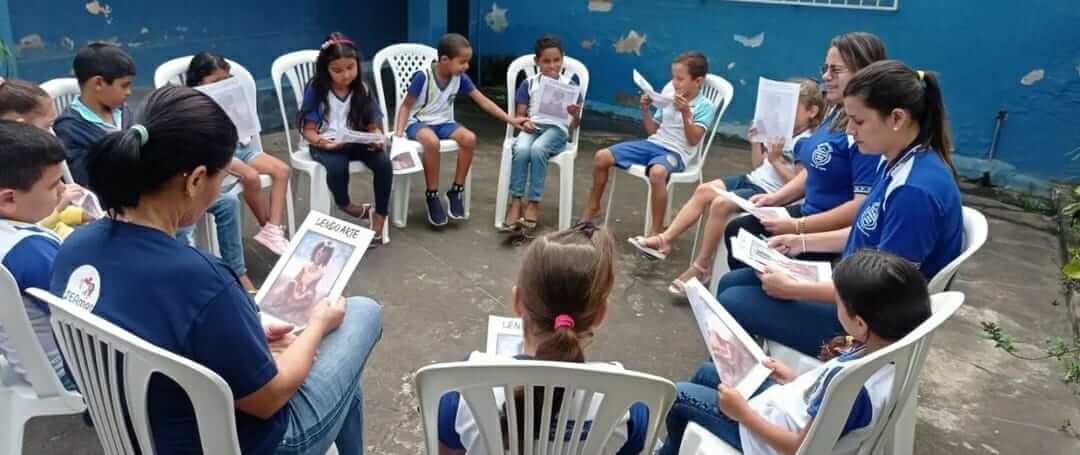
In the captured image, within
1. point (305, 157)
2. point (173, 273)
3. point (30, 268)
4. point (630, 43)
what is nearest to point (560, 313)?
point (173, 273)

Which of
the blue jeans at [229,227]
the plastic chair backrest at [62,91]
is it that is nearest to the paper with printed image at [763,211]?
the blue jeans at [229,227]

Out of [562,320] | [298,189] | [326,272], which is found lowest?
[298,189]

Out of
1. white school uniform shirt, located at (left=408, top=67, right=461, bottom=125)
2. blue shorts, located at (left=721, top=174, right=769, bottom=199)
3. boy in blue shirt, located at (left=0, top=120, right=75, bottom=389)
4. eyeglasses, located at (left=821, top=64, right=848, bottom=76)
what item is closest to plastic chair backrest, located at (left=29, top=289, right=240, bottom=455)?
boy in blue shirt, located at (left=0, top=120, right=75, bottom=389)

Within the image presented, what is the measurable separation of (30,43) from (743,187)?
4387 mm

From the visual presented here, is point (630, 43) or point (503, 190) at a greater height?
point (630, 43)

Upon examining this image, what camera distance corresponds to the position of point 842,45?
2.77m

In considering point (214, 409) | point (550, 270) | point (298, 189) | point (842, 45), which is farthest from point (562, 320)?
point (298, 189)

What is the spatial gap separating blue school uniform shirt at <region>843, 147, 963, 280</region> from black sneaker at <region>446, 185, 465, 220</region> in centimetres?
244

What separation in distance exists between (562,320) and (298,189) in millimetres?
3370

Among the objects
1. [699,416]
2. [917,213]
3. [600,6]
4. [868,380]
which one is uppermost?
[600,6]

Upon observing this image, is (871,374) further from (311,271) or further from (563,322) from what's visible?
(311,271)

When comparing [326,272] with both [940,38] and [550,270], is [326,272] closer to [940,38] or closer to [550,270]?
[550,270]

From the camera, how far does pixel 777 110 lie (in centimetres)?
328

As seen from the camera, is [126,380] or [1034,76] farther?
[1034,76]
